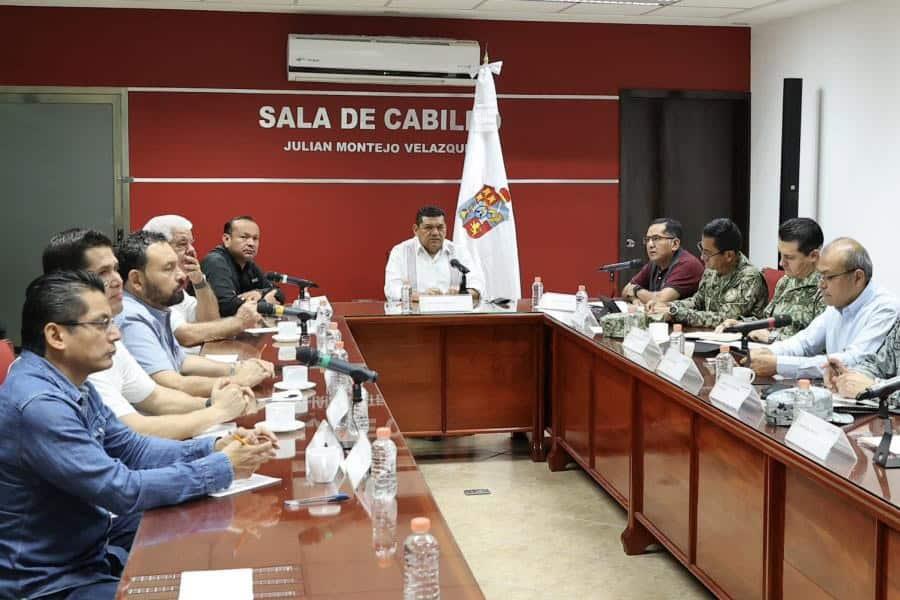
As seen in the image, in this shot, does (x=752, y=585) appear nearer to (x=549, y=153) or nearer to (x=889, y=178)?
(x=889, y=178)

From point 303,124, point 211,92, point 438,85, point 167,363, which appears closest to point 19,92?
point 211,92

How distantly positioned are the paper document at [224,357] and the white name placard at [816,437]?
220 centimetres

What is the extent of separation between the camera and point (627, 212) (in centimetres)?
770

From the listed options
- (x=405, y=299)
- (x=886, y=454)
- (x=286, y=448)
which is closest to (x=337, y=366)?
(x=286, y=448)

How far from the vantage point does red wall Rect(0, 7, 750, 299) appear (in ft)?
22.7

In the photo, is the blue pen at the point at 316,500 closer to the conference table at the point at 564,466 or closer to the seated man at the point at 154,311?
the conference table at the point at 564,466

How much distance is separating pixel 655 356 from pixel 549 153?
13.1 ft

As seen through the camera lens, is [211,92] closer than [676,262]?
No

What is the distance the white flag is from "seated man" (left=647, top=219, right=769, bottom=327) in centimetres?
214

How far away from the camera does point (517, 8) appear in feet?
22.6

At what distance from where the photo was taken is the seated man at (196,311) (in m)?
4.50

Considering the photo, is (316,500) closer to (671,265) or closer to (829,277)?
(829,277)

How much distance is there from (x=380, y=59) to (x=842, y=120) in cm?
311

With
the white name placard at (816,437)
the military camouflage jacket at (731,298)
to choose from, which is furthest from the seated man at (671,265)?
the white name placard at (816,437)
